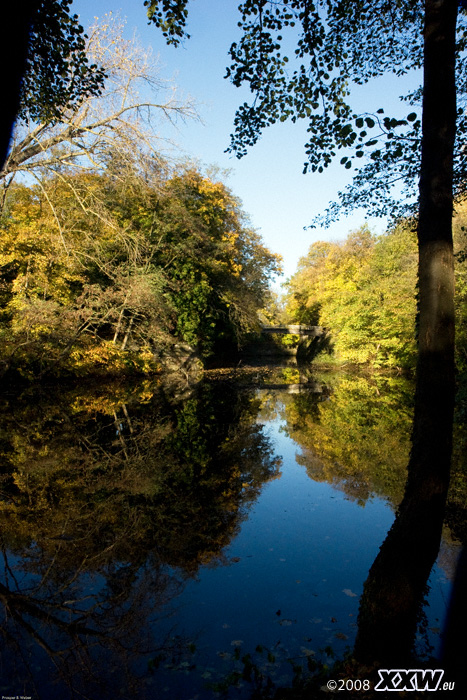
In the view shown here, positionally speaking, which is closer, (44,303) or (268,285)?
(44,303)

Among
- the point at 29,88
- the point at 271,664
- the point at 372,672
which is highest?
the point at 29,88

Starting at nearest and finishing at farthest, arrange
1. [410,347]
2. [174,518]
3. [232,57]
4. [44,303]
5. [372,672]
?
[372,672], [232,57], [174,518], [44,303], [410,347]

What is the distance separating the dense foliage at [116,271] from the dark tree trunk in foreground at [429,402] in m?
9.03

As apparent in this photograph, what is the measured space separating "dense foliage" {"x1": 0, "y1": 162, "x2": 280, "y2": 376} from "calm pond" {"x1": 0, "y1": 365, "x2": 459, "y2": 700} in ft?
20.9

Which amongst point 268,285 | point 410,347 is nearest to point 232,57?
point 410,347

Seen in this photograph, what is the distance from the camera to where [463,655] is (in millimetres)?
2809

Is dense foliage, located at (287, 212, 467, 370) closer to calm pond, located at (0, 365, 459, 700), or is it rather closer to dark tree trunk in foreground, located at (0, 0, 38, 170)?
calm pond, located at (0, 365, 459, 700)

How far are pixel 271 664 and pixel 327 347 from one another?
33508mm

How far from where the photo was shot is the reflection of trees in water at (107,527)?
120 inches

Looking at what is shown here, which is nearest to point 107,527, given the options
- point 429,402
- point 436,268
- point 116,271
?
point 429,402

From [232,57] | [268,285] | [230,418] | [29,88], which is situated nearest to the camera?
[232,57]

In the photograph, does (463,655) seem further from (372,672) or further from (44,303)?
(44,303)

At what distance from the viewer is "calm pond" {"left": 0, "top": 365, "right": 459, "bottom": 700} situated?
2936 mm

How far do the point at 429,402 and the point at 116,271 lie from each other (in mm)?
15261
